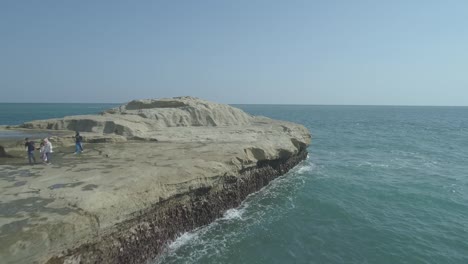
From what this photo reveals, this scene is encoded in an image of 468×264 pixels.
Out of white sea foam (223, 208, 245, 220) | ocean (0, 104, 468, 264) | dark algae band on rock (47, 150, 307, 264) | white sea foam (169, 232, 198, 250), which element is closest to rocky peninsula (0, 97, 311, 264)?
dark algae band on rock (47, 150, 307, 264)

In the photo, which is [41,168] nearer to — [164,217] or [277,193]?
[164,217]

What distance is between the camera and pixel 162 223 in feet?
57.7

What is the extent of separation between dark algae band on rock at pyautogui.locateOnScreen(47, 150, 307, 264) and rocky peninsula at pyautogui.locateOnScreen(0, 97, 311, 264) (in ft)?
0.15

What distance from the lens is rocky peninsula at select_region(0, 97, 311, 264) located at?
1223cm

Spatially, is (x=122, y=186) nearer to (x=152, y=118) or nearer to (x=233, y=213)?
(x=233, y=213)

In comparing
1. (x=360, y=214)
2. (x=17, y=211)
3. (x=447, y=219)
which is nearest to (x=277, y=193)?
(x=360, y=214)

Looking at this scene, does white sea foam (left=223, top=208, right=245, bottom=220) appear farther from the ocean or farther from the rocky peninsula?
the rocky peninsula

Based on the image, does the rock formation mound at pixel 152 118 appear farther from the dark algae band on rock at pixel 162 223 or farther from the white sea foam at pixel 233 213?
the white sea foam at pixel 233 213

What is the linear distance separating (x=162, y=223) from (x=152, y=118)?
22385mm

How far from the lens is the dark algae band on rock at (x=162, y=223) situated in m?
13.5

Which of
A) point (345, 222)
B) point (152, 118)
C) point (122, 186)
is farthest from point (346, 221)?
point (152, 118)

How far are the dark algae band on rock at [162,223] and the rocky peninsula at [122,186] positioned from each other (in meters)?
0.04

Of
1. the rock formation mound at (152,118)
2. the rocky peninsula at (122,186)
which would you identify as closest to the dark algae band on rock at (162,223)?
the rocky peninsula at (122,186)

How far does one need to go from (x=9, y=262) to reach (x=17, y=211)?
3099 mm
